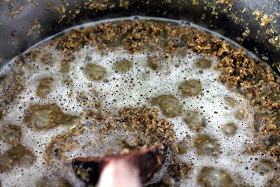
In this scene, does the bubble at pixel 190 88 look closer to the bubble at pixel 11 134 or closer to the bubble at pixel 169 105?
the bubble at pixel 169 105

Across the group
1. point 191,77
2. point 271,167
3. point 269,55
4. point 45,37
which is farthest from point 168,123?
point 45,37

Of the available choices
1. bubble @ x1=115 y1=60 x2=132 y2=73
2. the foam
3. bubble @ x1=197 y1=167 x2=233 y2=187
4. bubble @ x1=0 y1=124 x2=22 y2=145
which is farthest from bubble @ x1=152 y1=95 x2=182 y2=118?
bubble @ x1=0 y1=124 x2=22 y2=145

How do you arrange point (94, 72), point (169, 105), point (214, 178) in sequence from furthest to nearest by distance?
point (94, 72)
point (169, 105)
point (214, 178)

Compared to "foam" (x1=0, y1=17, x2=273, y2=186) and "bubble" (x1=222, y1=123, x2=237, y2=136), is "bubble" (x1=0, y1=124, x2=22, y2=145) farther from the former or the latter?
"bubble" (x1=222, y1=123, x2=237, y2=136)

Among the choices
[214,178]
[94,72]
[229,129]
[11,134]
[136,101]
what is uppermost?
[94,72]

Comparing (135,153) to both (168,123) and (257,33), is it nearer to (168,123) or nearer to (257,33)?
(168,123)

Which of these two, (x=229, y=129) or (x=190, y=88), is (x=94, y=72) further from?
(x=229, y=129)

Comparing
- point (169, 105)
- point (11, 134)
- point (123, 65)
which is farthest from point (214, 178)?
point (11, 134)

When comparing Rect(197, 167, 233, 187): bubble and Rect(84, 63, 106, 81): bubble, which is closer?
Rect(197, 167, 233, 187): bubble
